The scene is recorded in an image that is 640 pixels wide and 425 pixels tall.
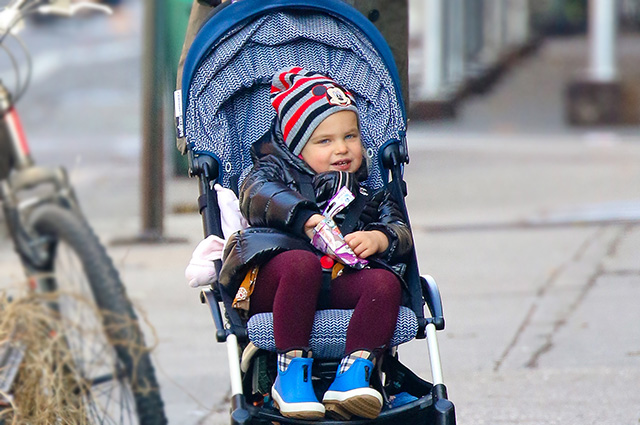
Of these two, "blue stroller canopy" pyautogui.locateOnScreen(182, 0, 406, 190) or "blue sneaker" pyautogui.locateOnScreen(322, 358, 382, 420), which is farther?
"blue stroller canopy" pyautogui.locateOnScreen(182, 0, 406, 190)

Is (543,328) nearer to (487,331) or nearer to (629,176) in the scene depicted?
(487,331)

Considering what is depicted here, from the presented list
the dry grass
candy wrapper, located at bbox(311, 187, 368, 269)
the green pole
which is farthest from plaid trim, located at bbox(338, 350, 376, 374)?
the green pole

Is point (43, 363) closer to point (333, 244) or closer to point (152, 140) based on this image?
point (333, 244)

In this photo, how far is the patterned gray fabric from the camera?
290cm

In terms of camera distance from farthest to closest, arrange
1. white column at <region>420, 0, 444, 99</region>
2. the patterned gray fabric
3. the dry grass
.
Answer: white column at <region>420, 0, 444, 99</region> < the dry grass < the patterned gray fabric

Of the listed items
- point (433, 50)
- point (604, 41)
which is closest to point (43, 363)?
point (604, 41)

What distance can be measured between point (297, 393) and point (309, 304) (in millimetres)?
246

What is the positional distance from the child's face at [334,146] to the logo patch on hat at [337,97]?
3cm

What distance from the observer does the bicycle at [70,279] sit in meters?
3.95

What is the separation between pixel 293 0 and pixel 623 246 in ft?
13.6

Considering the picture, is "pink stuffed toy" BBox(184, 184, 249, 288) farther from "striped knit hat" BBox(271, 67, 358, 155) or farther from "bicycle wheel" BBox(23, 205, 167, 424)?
"bicycle wheel" BBox(23, 205, 167, 424)

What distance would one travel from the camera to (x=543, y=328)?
528 centimetres

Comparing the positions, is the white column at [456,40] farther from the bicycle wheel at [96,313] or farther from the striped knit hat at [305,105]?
the striped knit hat at [305,105]

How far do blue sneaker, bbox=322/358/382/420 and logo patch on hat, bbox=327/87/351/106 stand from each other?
0.78 m
